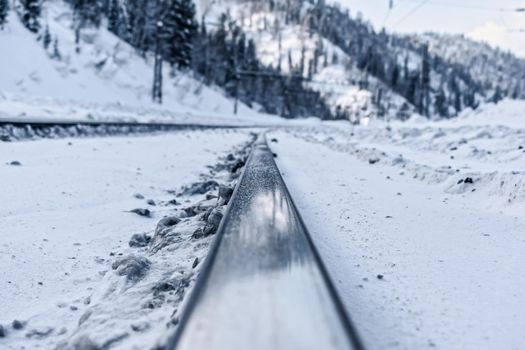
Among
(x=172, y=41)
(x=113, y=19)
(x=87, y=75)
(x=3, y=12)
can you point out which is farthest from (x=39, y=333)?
(x=113, y=19)

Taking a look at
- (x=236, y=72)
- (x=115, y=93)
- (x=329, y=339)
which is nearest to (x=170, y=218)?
(x=329, y=339)

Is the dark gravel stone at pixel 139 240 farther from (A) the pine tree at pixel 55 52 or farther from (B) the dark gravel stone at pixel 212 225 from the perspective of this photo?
(A) the pine tree at pixel 55 52

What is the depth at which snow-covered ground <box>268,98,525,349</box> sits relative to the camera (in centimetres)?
137

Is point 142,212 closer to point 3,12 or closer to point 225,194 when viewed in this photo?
point 225,194

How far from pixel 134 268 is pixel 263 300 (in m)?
1.03

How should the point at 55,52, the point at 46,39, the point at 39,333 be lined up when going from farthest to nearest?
the point at 46,39 → the point at 55,52 → the point at 39,333

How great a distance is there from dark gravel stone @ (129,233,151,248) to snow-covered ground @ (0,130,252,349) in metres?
0.05

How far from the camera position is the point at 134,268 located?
190cm

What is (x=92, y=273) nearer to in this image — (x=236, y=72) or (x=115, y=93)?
(x=115, y=93)

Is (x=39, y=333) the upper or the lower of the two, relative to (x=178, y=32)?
lower

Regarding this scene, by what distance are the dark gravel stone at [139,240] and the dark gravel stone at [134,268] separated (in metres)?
0.58

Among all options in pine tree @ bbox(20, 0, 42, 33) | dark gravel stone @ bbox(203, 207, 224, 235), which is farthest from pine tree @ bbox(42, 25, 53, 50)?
dark gravel stone @ bbox(203, 207, 224, 235)

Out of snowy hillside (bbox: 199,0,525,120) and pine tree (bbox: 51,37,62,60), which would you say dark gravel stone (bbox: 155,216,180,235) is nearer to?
pine tree (bbox: 51,37,62,60)

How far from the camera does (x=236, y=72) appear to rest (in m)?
67.9
